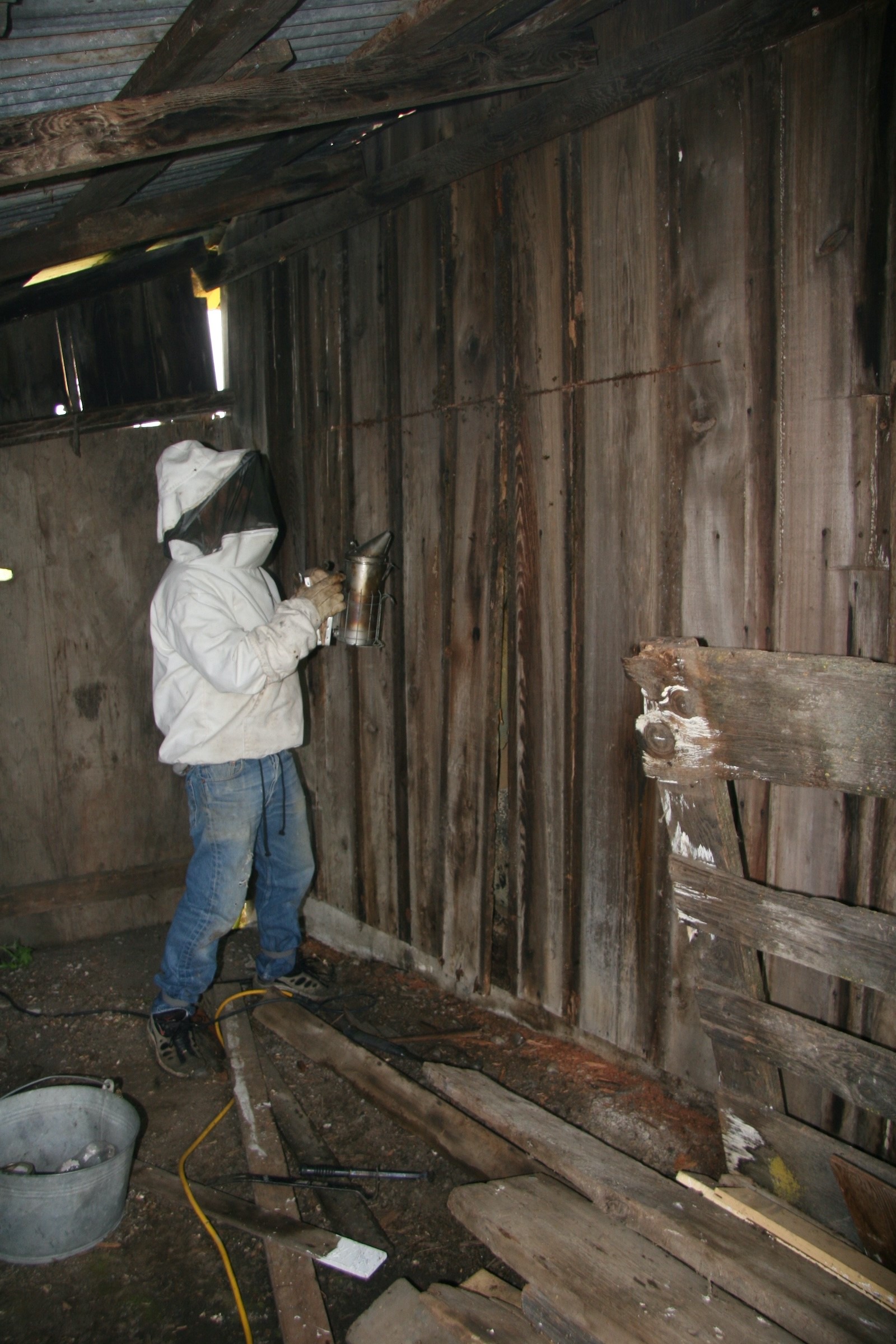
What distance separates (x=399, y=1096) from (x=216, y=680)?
1.64m

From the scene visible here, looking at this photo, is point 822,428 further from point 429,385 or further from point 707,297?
point 429,385

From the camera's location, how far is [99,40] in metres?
2.29

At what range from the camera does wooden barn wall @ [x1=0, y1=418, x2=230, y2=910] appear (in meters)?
4.12

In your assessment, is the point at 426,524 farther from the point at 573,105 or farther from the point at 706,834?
the point at 706,834

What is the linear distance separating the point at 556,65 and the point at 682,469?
137 centimetres

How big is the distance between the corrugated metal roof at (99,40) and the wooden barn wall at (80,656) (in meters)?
1.43

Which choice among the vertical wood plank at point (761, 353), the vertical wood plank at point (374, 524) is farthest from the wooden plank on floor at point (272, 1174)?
the vertical wood plank at point (761, 353)

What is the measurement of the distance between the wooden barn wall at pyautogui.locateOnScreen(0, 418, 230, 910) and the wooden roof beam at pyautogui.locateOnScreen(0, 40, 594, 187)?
2031 mm

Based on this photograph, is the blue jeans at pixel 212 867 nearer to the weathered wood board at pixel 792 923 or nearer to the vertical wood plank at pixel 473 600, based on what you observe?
the vertical wood plank at pixel 473 600

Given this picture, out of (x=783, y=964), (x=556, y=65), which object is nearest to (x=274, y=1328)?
(x=783, y=964)

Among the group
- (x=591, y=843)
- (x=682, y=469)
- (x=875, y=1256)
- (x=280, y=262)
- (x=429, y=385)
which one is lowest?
(x=875, y=1256)

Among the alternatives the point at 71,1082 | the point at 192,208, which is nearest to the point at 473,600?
the point at 192,208

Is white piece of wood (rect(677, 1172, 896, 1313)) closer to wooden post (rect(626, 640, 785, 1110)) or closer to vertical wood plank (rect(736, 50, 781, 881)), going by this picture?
wooden post (rect(626, 640, 785, 1110))

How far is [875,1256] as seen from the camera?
6.36ft
